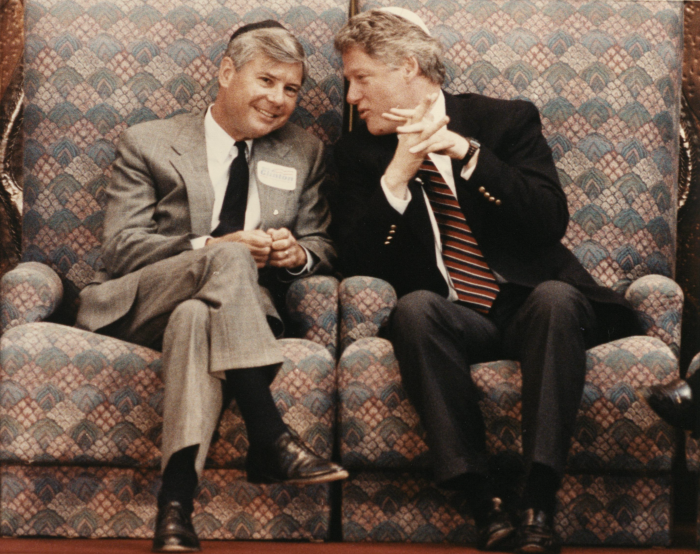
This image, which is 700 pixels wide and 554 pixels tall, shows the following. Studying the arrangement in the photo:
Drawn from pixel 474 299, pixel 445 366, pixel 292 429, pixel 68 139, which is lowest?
pixel 292 429

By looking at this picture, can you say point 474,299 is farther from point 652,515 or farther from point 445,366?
point 652,515

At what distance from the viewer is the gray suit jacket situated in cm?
229

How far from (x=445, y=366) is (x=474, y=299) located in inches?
13.8

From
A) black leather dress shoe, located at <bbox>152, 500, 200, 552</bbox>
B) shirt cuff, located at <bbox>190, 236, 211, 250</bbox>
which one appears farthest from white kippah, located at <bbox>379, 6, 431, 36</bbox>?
black leather dress shoe, located at <bbox>152, 500, 200, 552</bbox>

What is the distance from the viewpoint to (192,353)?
190 cm

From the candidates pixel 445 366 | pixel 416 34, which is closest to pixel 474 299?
pixel 445 366

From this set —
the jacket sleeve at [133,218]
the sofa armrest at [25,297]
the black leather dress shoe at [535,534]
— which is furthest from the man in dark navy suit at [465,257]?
the sofa armrest at [25,297]

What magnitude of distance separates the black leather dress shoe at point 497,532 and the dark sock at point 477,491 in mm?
14

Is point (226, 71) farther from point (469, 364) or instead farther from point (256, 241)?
point (469, 364)

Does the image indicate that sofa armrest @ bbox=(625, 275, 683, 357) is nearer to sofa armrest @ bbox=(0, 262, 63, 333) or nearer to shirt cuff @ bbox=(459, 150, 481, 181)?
shirt cuff @ bbox=(459, 150, 481, 181)

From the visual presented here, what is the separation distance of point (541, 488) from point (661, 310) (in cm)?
67

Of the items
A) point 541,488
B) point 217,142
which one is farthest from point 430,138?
point 541,488

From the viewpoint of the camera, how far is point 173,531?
1797 millimetres

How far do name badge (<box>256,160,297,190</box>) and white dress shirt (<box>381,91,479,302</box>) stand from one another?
14.0 inches
